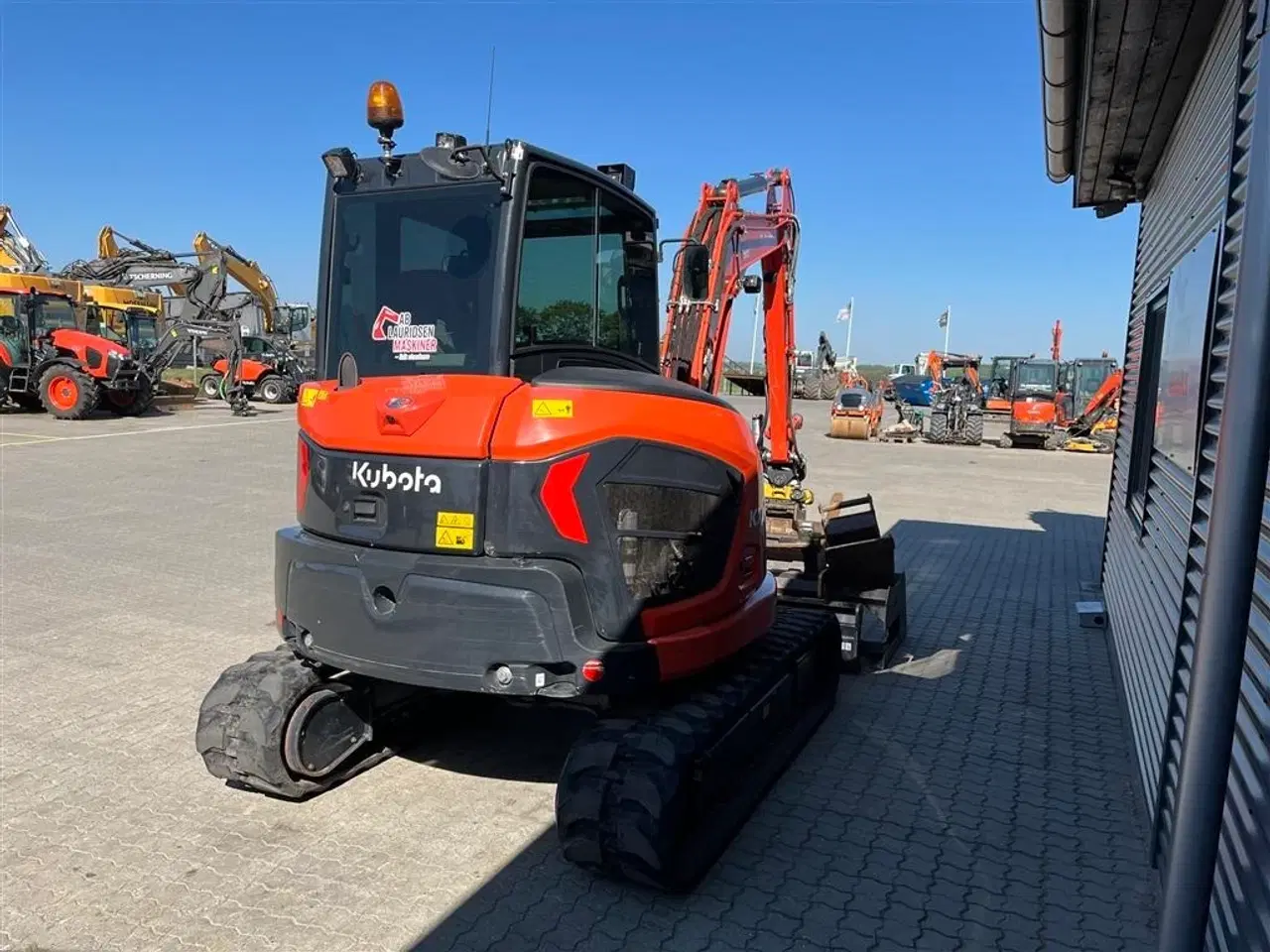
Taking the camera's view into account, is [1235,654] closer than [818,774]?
Yes

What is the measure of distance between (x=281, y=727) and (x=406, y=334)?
179 cm

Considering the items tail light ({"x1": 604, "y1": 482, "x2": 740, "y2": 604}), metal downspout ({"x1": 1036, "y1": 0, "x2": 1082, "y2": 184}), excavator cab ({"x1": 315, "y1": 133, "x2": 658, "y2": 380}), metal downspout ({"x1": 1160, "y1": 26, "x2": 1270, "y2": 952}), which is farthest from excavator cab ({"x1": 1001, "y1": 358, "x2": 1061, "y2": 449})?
metal downspout ({"x1": 1160, "y1": 26, "x2": 1270, "y2": 952})

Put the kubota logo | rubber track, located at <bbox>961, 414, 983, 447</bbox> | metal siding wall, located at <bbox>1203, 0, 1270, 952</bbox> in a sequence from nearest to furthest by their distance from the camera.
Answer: metal siding wall, located at <bbox>1203, 0, 1270, 952</bbox> < the kubota logo < rubber track, located at <bbox>961, 414, 983, 447</bbox>

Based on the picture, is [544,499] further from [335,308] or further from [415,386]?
[335,308]

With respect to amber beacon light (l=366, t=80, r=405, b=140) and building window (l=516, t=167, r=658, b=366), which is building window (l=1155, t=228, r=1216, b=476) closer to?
building window (l=516, t=167, r=658, b=366)

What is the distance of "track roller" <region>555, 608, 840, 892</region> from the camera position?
3.32m

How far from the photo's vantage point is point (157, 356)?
2350 cm

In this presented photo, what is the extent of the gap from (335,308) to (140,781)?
244cm

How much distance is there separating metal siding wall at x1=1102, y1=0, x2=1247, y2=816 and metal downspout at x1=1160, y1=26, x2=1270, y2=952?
5.72 ft

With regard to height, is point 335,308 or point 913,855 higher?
point 335,308

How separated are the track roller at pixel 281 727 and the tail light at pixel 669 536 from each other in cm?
160

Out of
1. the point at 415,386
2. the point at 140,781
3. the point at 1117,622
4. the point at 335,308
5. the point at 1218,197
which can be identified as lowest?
the point at 140,781

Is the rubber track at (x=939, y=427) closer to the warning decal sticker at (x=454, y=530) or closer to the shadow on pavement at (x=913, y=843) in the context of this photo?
the shadow on pavement at (x=913, y=843)

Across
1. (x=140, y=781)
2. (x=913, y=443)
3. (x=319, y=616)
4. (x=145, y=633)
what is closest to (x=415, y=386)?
(x=319, y=616)
